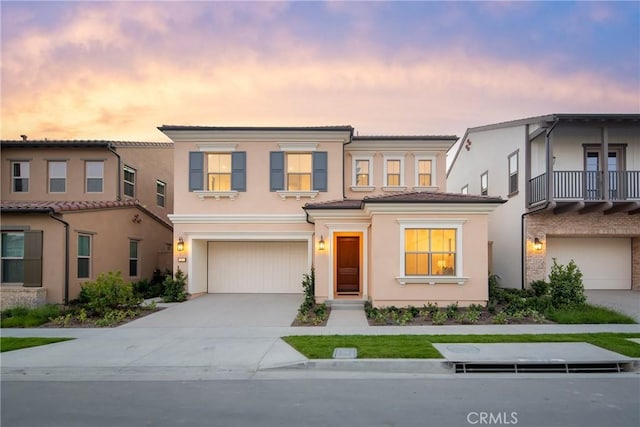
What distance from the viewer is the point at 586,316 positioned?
10227 mm

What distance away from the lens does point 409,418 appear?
15.0 feet

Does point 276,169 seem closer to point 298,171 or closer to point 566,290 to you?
point 298,171

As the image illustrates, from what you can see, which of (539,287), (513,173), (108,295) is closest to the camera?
(108,295)

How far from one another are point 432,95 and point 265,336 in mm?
14306

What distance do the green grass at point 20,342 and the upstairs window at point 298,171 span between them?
29.9 ft

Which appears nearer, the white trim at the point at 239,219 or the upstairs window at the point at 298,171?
the white trim at the point at 239,219

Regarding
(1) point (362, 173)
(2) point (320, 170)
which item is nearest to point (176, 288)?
(2) point (320, 170)

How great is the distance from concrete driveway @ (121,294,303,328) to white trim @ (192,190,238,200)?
3965 millimetres

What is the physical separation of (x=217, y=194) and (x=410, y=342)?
1009 cm

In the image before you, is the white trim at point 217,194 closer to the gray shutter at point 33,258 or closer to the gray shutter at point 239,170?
the gray shutter at point 239,170

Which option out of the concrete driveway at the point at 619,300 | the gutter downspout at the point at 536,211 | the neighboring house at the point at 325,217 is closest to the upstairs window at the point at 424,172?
the neighboring house at the point at 325,217

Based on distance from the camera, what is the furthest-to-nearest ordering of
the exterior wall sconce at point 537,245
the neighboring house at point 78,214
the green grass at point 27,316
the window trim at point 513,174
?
the window trim at point 513,174 < the exterior wall sconce at point 537,245 < the neighboring house at point 78,214 < the green grass at point 27,316

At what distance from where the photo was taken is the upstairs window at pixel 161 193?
20.3 meters

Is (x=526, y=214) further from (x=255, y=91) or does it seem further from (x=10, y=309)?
(x=10, y=309)
